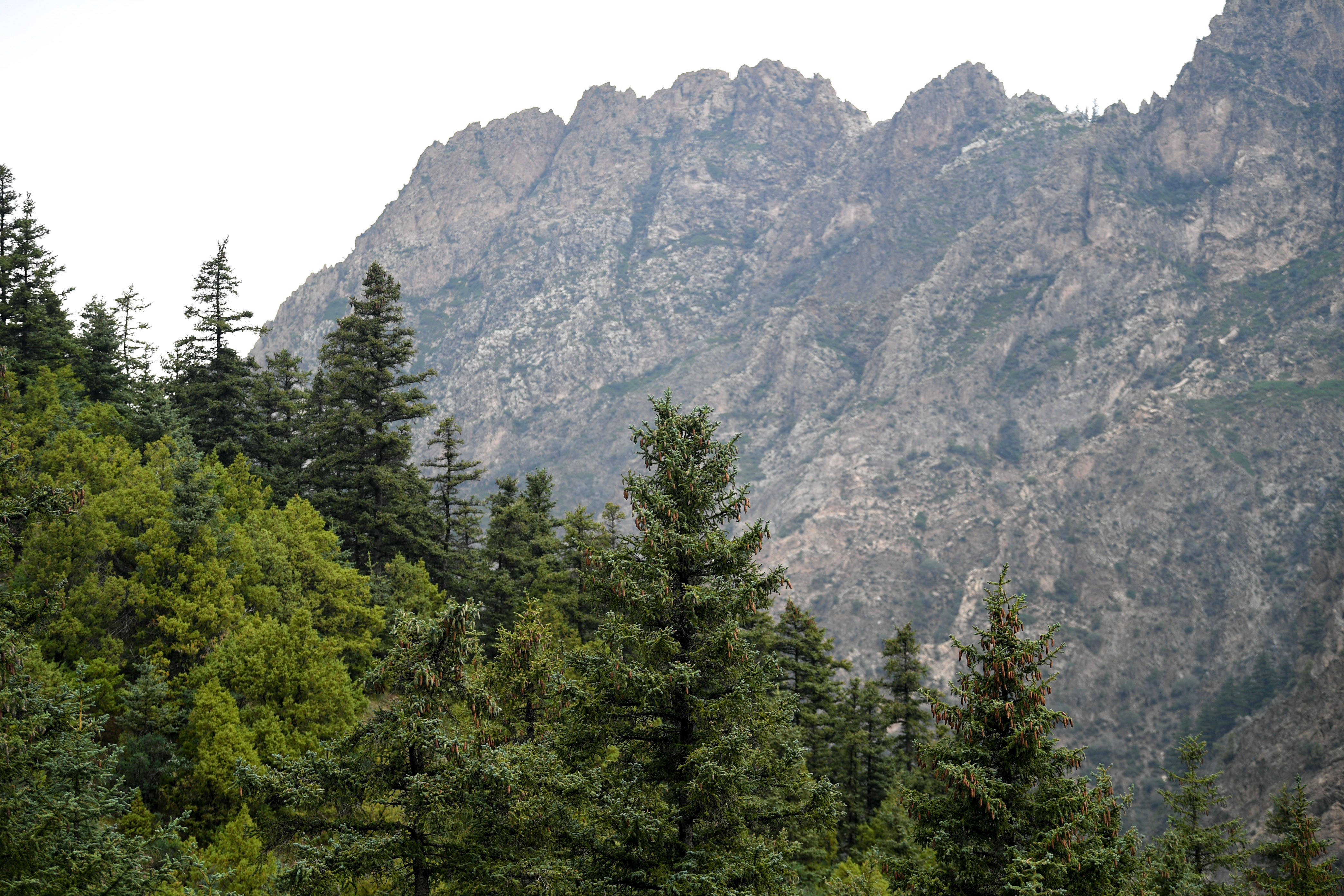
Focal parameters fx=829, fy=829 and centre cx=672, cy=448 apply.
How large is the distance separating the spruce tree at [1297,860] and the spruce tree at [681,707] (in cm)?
1889

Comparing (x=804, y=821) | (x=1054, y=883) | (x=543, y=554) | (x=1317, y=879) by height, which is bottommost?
(x=1317, y=879)

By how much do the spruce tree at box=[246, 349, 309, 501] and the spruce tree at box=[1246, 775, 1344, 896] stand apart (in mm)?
39877

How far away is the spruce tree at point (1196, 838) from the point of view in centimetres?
2361

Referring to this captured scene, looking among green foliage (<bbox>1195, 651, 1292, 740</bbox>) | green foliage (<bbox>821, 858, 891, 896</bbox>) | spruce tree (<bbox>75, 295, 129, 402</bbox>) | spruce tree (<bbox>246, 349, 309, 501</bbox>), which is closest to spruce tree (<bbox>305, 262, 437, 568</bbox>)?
spruce tree (<bbox>246, 349, 309, 501</bbox>)

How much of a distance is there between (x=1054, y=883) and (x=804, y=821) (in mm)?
3734

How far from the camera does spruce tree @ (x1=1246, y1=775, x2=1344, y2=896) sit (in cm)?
2380

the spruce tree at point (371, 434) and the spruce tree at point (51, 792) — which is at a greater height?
the spruce tree at point (371, 434)

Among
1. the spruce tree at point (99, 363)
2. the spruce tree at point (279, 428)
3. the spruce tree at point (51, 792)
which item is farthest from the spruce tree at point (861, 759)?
the spruce tree at point (99, 363)

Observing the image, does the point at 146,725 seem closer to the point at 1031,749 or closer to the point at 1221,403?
the point at 1031,749

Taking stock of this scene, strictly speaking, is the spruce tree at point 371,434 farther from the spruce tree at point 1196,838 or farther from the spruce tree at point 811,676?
the spruce tree at point 1196,838

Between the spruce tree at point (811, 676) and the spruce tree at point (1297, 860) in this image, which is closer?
the spruce tree at point (1297, 860)

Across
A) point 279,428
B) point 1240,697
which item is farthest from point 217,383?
point 1240,697

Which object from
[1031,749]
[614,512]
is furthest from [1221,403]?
[1031,749]

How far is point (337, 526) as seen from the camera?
3641 cm
